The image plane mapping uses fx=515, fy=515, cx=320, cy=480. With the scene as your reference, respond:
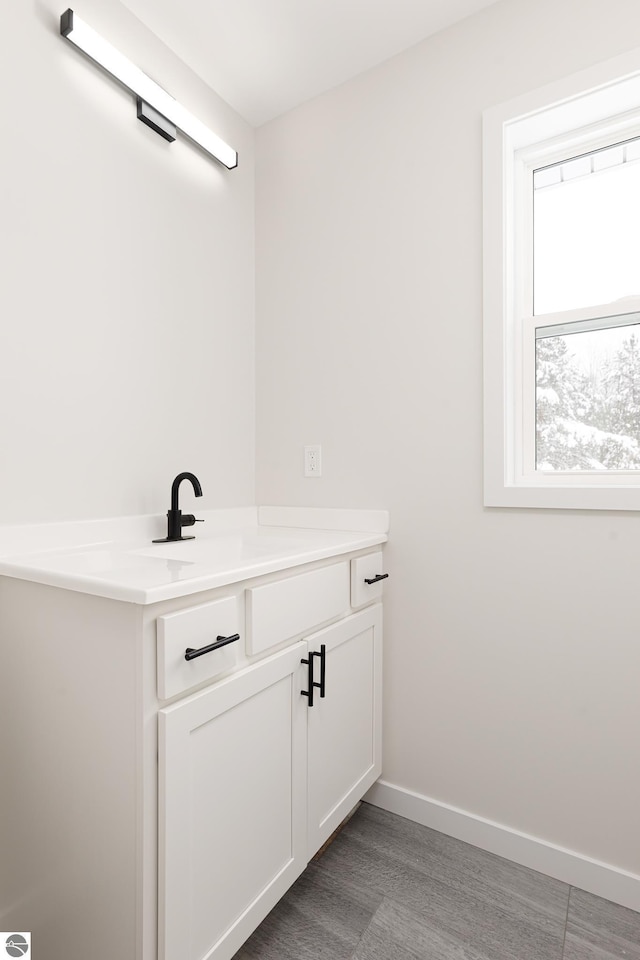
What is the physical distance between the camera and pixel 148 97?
1.54 meters

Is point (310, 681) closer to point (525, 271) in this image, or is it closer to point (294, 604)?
point (294, 604)

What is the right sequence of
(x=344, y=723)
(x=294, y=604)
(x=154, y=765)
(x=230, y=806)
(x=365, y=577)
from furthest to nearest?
(x=365, y=577) < (x=344, y=723) < (x=294, y=604) < (x=230, y=806) < (x=154, y=765)

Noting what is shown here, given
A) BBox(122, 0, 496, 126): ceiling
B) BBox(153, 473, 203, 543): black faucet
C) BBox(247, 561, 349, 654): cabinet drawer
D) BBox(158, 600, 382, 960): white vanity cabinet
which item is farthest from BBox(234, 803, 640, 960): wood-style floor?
BBox(122, 0, 496, 126): ceiling

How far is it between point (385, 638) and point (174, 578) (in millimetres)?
990

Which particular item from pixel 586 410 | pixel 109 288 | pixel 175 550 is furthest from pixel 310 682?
pixel 109 288

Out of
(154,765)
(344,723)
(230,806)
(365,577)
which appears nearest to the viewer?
(154,765)

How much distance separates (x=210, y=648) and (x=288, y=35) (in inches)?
74.7

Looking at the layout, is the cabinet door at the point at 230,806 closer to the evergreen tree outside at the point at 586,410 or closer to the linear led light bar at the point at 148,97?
the evergreen tree outside at the point at 586,410

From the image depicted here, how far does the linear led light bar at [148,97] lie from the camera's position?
4.41ft

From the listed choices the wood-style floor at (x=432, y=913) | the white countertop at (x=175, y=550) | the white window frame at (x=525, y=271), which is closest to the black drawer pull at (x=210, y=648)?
the white countertop at (x=175, y=550)

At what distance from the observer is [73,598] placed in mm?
977

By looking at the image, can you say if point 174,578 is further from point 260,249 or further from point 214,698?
point 260,249

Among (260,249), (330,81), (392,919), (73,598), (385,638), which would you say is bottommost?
(392,919)

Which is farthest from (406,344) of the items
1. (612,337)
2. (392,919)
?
(392,919)
